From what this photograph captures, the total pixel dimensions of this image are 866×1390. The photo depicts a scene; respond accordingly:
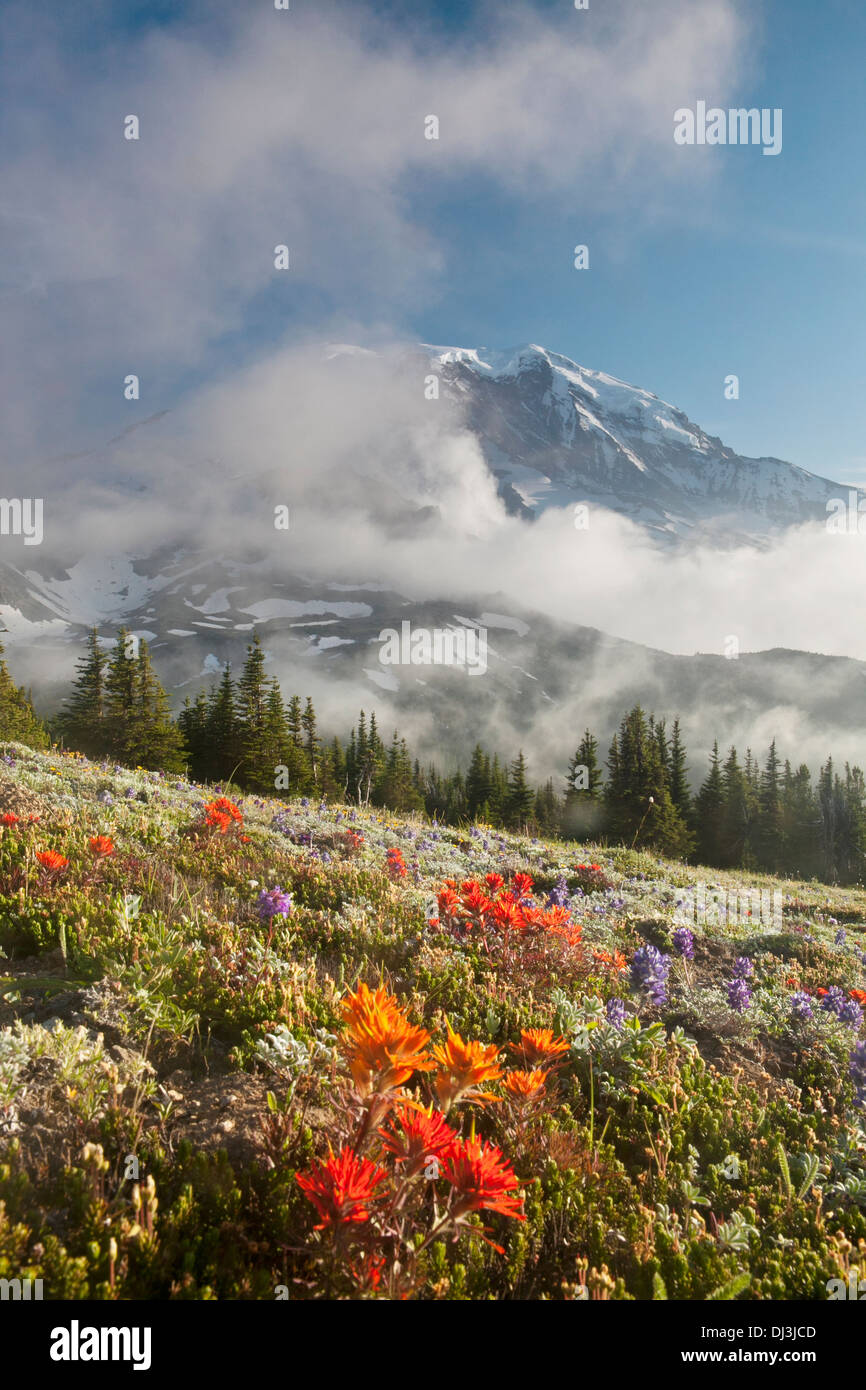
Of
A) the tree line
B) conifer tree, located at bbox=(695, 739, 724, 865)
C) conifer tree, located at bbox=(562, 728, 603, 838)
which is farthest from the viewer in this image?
conifer tree, located at bbox=(695, 739, 724, 865)

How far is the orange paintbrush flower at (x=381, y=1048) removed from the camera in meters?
1.99

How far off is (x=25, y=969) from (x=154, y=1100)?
1.84 meters

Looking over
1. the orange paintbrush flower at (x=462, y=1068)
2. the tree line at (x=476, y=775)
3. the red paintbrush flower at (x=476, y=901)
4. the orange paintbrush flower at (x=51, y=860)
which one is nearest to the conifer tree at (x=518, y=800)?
the tree line at (x=476, y=775)

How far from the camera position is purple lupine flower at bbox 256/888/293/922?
4.92 metres

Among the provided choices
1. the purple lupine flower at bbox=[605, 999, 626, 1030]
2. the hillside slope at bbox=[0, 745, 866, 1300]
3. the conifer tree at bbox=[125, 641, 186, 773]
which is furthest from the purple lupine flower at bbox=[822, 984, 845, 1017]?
the conifer tree at bbox=[125, 641, 186, 773]

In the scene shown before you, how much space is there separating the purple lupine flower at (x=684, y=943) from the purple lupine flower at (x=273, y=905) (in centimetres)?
444

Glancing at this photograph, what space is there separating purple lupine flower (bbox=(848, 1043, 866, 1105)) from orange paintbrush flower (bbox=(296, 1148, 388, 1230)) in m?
3.72

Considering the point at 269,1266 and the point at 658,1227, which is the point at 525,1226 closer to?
the point at 658,1227

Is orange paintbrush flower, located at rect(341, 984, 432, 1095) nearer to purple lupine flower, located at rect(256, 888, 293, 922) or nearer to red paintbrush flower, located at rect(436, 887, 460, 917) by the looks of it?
purple lupine flower, located at rect(256, 888, 293, 922)

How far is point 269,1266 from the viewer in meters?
2.17

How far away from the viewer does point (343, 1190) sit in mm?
1877

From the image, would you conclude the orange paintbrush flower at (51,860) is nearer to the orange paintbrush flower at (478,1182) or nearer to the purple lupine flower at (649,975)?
the orange paintbrush flower at (478,1182)

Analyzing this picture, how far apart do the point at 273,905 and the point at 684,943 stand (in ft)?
15.1

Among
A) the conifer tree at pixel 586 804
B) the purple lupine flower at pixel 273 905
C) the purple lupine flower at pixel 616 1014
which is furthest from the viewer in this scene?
the conifer tree at pixel 586 804
